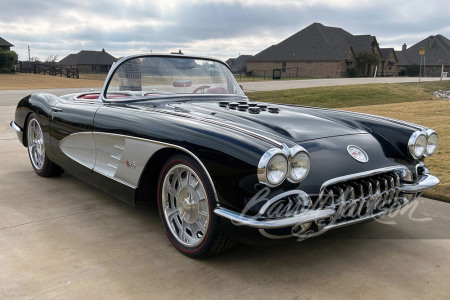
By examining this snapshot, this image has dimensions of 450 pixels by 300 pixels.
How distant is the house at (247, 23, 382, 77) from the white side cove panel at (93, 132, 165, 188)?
4667 cm

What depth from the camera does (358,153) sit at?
268 centimetres

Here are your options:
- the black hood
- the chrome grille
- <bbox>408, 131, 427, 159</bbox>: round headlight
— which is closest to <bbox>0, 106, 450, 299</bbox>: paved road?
the chrome grille

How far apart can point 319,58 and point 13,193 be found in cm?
4955

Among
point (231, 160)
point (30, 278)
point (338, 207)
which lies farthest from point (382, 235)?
point (30, 278)

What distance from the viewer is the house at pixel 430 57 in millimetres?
60281

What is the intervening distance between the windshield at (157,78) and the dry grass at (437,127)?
2.49m

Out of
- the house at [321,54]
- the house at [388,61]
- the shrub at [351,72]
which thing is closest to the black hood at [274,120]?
the house at [321,54]

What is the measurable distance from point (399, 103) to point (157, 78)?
12.5 meters

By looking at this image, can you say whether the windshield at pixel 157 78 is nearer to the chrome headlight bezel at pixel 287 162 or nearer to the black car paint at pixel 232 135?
the black car paint at pixel 232 135

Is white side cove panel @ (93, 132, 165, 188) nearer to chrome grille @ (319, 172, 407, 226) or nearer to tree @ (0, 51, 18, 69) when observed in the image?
chrome grille @ (319, 172, 407, 226)

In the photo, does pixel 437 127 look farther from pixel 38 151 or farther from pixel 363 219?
pixel 38 151

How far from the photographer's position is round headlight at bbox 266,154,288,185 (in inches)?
86.4

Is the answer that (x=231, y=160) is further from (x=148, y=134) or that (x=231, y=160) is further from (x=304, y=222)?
(x=148, y=134)

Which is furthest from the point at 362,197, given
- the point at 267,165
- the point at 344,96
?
the point at 344,96
